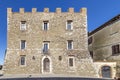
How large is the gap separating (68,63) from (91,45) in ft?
25.8

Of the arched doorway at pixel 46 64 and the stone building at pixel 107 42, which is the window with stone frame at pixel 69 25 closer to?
the stone building at pixel 107 42

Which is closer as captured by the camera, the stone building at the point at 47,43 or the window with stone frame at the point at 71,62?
the stone building at the point at 47,43

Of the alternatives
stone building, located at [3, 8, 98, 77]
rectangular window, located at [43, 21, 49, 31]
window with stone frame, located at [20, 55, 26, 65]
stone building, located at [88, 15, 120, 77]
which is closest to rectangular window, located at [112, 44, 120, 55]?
stone building, located at [88, 15, 120, 77]

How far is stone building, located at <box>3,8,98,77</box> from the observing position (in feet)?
123

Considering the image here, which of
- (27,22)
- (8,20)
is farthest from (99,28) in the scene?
(8,20)

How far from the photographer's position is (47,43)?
38.2 metres

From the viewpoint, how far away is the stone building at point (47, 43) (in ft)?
123

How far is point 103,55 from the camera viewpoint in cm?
3938

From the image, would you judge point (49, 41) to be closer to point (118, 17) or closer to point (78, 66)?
point (78, 66)

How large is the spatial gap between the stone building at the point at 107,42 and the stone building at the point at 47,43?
278 cm

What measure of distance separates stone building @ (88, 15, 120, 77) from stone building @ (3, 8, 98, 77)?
2.78m

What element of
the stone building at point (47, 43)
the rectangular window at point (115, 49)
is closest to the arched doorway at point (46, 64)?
the stone building at point (47, 43)

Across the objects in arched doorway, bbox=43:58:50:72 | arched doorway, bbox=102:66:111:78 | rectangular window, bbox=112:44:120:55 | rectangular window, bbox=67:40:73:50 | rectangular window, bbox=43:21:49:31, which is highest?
rectangular window, bbox=43:21:49:31

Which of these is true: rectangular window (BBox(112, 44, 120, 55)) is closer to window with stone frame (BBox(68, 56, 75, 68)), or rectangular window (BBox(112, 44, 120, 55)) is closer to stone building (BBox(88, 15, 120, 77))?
stone building (BBox(88, 15, 120, 77))
